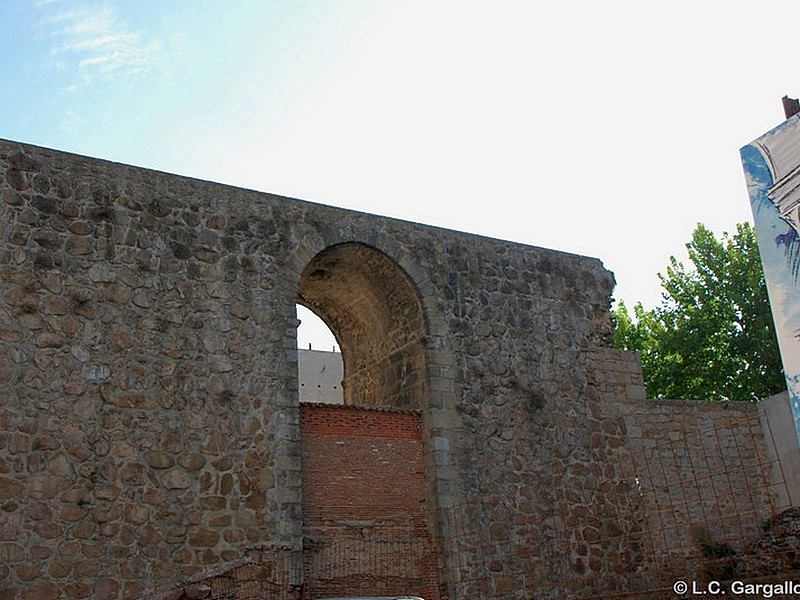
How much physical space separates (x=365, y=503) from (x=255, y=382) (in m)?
2.21

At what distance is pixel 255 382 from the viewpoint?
11.7 metres

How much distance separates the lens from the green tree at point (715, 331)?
23.5 metres

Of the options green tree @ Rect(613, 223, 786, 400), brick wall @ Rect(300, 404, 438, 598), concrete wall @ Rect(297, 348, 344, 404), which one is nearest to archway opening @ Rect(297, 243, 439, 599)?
brick wall @ Rect(300, 404, 438, 598)

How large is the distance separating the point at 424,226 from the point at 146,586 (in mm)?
6516

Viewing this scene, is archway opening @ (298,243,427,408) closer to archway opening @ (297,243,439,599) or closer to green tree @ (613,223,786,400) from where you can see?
archway opening @ (297,243,439,599)

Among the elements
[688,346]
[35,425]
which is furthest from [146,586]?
[688,346]

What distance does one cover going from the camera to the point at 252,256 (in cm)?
1224

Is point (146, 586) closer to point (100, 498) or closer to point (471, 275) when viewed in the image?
point (100, 498)

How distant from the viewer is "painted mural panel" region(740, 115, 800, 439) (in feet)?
38.0

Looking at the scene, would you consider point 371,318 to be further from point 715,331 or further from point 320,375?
Answer: point 715,331

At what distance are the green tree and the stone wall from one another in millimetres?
8529

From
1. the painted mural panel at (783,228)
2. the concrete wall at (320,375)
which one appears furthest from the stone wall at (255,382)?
the concrete wall at (320,375)

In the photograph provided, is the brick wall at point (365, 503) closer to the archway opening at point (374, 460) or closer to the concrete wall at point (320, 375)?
the archway opening at point (374, 460)

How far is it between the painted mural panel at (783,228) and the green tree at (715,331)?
12.0 m
